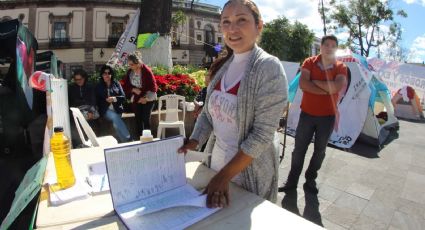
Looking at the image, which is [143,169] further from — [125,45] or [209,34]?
[209,34]

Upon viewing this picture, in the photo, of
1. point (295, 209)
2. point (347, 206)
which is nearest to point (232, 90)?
point (295, 209)

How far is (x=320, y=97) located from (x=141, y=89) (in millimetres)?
2998

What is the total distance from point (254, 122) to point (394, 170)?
4.34m

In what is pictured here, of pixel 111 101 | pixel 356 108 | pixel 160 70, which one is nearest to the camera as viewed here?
pixel 111 101

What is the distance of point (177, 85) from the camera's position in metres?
6.59

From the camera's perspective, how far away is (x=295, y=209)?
337cm

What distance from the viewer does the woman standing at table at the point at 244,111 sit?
1.36 m

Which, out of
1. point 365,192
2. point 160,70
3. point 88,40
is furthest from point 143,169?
point 88,40

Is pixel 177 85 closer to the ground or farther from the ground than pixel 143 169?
farther from the ground

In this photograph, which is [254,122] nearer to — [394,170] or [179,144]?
[179,144]

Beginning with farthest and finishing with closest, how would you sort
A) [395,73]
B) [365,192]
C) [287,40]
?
1. [287,40]
2. [395,73]
3. [365,192]

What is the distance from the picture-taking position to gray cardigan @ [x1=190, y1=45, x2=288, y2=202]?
1.38 meters

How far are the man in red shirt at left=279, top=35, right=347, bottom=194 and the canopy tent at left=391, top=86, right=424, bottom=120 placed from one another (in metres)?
8.02

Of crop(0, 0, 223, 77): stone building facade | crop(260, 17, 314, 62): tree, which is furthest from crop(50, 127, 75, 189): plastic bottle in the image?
crop(260, 17, 314, 62): tree
